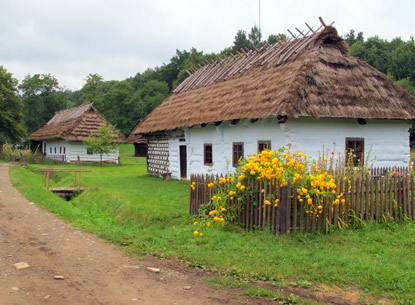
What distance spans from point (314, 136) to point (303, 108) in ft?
4.55

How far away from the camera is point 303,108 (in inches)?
430

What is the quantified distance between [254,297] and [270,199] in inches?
107

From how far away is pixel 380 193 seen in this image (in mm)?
7516

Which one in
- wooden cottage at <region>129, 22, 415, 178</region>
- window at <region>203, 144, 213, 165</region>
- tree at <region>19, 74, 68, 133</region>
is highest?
tree at <region>19, 74, 68, 133</region>

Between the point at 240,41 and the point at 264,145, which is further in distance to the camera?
the point at 240,41

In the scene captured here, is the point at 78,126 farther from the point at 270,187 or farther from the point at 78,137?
the point at 270,187

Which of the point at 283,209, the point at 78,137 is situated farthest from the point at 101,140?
the point at 283,209

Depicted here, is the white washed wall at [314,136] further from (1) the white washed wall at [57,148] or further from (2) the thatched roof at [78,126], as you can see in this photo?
(1) the white washed wall at [57,148]

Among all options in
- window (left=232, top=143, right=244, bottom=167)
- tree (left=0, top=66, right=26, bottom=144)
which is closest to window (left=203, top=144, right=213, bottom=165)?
window (left=232, top=143, right=244, bottom=167)

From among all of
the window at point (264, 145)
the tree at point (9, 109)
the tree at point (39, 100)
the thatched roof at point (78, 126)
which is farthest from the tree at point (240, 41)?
the window at point (264, 145)

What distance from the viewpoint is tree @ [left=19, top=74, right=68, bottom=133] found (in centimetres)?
5238

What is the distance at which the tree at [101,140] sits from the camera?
30.0 meters

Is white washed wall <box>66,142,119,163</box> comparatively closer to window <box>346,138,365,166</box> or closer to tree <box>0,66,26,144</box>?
tree <box>0,66,26,144</box>

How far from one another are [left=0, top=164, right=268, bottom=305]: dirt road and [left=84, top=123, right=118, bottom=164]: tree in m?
22.9
